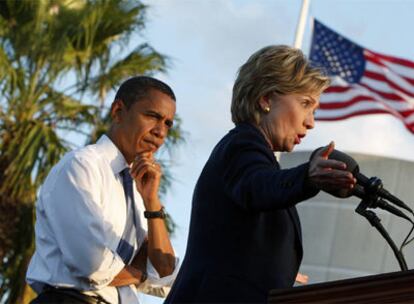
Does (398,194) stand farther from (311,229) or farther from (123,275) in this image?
(123,275)

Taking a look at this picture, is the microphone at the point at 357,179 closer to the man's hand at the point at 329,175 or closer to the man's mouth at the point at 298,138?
the man's hand at the point at 329,175

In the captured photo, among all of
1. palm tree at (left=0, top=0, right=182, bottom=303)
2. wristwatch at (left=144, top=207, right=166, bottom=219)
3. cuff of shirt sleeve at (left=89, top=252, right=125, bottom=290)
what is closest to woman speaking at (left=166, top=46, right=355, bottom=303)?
cuff of shirt sleeve at (left=89, top=252, right=125, bottom=290)

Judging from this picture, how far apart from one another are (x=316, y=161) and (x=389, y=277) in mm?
382

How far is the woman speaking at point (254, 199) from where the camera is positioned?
4.01 m

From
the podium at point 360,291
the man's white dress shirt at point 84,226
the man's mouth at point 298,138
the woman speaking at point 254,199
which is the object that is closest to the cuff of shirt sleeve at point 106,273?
the man's white dress shirt at point 84,226

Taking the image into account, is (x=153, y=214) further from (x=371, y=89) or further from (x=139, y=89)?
(x=371, y=89)

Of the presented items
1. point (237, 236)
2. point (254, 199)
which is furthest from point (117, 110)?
point (254, 199)

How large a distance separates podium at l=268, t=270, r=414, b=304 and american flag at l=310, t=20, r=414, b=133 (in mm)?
13613

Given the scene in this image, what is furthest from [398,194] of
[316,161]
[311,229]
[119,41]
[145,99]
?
[316,161]

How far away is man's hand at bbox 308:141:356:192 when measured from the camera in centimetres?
365

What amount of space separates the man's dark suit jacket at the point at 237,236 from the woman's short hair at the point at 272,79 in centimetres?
18

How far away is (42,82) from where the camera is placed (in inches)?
594

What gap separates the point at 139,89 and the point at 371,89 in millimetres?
12261

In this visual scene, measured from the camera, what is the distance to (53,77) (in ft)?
49.9
